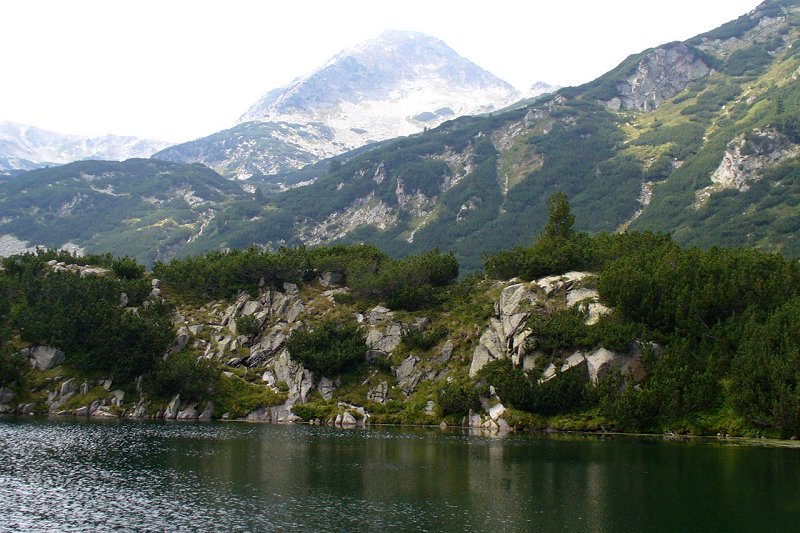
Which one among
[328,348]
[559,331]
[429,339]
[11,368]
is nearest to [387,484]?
[559,331]

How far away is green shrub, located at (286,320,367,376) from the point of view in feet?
362

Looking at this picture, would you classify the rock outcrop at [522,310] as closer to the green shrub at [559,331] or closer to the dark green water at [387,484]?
the green shrub at [559,331]

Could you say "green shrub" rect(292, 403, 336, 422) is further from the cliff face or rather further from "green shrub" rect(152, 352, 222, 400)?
"green shrub" rect(152, 352, 222, 400)

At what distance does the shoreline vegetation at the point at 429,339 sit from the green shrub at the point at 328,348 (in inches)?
13.4

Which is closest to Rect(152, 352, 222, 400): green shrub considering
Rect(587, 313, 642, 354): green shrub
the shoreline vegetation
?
the shoreline vegetation

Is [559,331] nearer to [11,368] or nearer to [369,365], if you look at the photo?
[369,365]

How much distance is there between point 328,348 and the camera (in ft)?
371

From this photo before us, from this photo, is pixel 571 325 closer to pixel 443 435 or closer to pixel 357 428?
pixel 443 435

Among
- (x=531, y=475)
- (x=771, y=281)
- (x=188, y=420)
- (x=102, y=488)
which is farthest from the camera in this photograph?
(x=188, y=420)

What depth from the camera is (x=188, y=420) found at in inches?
4058

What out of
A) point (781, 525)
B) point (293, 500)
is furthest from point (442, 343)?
point (781, 525)

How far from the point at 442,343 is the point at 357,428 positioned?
76.5ft

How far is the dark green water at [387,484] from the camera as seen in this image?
4094cm

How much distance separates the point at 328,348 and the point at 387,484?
61491 mm
